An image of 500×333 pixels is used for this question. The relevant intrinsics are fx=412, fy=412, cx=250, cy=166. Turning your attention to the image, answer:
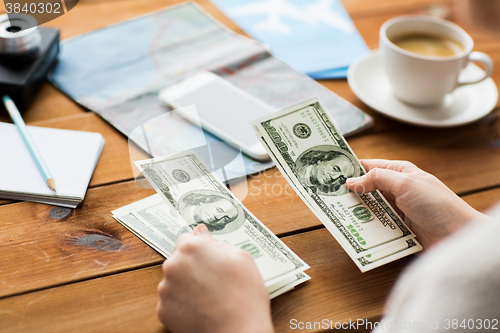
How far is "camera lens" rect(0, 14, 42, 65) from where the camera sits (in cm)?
84

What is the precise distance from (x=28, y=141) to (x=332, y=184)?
0.56 meters

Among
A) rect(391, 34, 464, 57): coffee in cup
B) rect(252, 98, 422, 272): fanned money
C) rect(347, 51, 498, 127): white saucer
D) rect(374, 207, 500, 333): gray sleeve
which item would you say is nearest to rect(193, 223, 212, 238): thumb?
rect(252, 98, 422, 272): fanned money

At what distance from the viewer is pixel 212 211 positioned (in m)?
0.65

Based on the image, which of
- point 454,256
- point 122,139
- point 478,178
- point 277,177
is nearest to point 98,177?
point 122,139

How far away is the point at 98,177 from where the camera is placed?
2.47 ft

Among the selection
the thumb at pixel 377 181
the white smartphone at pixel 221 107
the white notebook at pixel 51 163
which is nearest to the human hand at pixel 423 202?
the thumb at pixel 377 181

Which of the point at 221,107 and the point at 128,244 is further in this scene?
the point at 221,107

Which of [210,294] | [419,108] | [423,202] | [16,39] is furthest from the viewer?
[419,108]

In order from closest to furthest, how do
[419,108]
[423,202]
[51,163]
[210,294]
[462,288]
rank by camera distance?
[462,288]
[210,294]
[423,202]
[51,163]
[419,108]

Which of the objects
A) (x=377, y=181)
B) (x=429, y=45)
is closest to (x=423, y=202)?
(x=377, y=181)

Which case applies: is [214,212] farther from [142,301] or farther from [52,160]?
[52,160]

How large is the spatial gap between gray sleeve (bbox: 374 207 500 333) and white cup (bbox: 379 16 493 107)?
1.93ft

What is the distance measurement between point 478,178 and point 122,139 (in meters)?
0.71

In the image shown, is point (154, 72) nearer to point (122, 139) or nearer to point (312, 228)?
point (122, 139)
